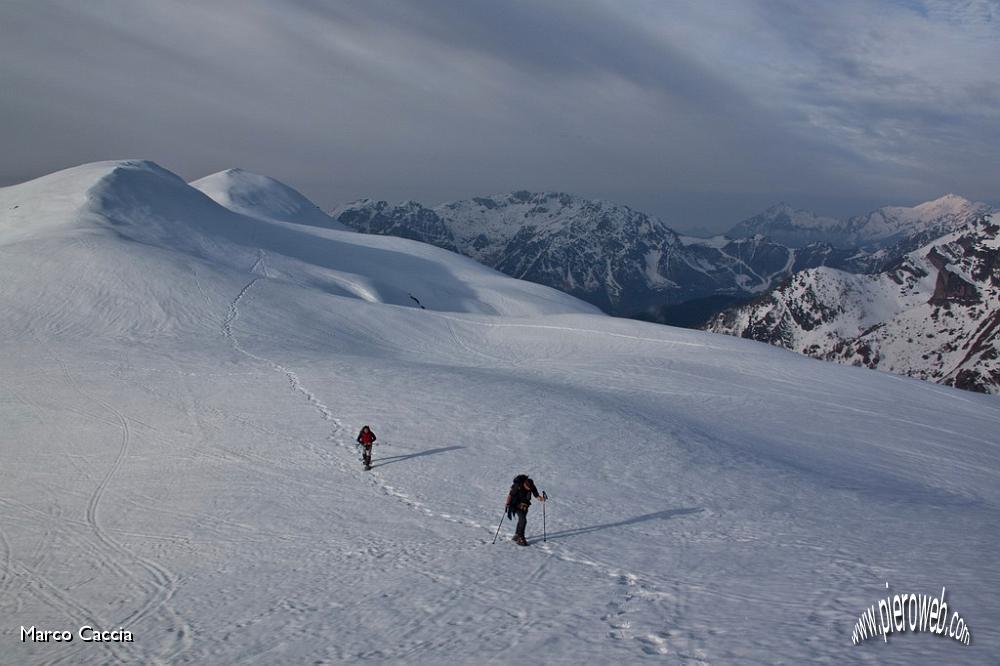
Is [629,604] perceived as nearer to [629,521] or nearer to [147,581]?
[629,521]

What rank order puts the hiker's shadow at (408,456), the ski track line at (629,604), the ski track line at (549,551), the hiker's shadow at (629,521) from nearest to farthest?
the ski track line at (629,604) < the ski track line at (549,551) < the hiker's shadow at (629,521) < the hiker's shadow at (408,456)

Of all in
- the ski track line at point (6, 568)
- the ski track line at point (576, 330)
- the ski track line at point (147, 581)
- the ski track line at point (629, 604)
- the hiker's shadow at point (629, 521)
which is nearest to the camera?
the ski track line at point (629, 604)

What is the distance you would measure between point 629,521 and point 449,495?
17.7ft

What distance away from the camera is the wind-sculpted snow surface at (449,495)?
37.6 feet

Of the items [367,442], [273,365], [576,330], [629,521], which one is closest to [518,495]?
[629,521]

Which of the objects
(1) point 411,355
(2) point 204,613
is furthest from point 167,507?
(1) point 411,355

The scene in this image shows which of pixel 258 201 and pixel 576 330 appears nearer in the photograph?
pixel 576 330

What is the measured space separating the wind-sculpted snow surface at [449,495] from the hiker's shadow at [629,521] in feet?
0.32

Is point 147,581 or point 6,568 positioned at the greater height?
point 147,581

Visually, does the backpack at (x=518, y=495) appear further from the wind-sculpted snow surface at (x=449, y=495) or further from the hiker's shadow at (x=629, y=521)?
the hiker's shadow at (x=629, y=521)

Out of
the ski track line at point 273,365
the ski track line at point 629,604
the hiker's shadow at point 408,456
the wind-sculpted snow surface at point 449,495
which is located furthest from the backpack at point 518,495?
the ski track line at point 273,365

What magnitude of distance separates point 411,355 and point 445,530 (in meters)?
31.7

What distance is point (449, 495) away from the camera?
63.7 feet

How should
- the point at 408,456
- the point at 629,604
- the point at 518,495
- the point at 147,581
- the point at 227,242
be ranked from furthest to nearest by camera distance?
1. the point at 227,242
2. the point at 408,456
3. the point at 518,495
4. the point at 147,581
5. the point at 629,604
